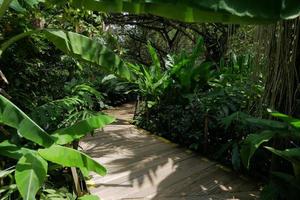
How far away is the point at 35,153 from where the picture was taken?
104 inches

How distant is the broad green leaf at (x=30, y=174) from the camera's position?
229 centimetres

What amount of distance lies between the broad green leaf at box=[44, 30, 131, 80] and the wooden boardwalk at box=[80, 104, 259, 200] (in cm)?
163

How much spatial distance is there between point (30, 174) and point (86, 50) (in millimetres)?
1051

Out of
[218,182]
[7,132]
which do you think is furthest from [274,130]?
[7,132]

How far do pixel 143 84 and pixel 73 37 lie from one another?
15.2 ft

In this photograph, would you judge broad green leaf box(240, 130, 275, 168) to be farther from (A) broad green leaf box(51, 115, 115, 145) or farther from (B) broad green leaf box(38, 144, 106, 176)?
(B) broad green leaf box(38, 144, 106, 176)

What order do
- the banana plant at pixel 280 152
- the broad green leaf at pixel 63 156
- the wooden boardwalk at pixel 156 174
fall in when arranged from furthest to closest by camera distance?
the wooden boardwalk at pixel 156 174, the banana plant at pixel 280 152, the broad green leaf at pixel 63 156

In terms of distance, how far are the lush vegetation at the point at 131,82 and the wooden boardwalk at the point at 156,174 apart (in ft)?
0.99

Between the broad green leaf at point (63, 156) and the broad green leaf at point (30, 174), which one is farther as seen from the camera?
the broad green leaf at point (63, 156)

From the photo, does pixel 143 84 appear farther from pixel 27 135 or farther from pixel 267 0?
pixel 267 0

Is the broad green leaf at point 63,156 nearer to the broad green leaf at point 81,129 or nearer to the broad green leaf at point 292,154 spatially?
the broad green leaf at point 81,129

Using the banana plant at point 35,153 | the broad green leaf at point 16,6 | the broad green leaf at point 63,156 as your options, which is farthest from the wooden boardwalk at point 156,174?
the broad green leaf at point 16,6

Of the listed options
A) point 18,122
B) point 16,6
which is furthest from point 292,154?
point 16,6

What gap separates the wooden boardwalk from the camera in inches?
158
